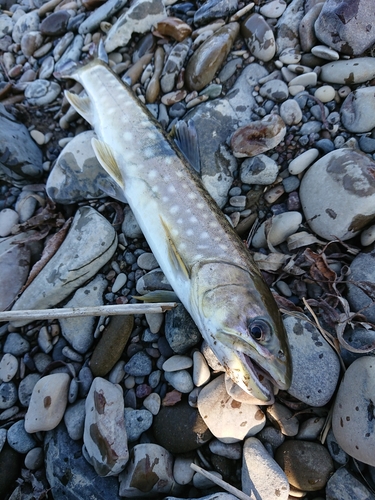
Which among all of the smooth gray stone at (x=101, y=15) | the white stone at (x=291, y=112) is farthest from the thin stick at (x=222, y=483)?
the smooth gray stone at (x=101, y=15)

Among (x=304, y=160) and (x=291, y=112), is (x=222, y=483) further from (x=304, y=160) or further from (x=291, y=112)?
(x=291, y=112)

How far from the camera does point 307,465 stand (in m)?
2.80

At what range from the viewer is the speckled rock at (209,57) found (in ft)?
14.0

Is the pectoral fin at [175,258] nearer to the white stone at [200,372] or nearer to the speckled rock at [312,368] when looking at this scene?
the white stone at [200,372]

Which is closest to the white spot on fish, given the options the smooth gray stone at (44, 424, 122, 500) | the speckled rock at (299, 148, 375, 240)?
the speckled rock at (299, 148, 375, 240)

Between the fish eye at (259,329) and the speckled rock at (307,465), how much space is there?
3.68 ft

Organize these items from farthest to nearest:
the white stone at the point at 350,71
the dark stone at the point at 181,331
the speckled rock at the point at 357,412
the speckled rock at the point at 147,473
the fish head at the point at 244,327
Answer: the white stone at the point at 350,71
the dark stone at the point at 181,331
the speckled rock at the point at 147,473
the speckled rock at the point at 357,412
the fish head at the point at 244,327

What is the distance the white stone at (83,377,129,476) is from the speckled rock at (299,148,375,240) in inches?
103

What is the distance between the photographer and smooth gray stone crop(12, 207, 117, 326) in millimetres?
3625

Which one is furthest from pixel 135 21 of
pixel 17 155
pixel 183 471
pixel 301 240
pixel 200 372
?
pixel 183 471

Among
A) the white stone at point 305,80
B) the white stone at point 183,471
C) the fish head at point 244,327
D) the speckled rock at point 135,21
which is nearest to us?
the fish head at point 244,327

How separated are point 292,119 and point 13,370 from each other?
13.4 ft

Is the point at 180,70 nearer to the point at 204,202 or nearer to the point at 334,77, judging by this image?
the point at 334,77

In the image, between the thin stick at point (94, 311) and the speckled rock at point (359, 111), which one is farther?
the speckled rock at point (359, 111)
